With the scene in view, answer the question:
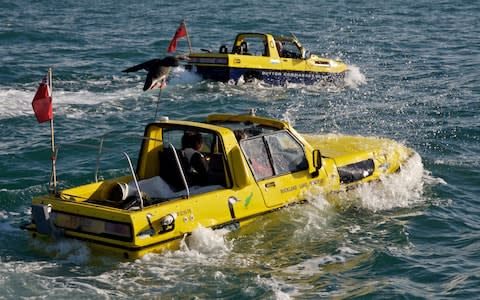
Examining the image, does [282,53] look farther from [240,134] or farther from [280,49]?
[240,134]

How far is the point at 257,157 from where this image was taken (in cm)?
1269

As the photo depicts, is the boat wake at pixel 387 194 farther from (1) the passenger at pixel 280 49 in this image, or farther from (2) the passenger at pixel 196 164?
(1) the passenger at pixel 280 49

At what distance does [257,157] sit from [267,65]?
12.1m

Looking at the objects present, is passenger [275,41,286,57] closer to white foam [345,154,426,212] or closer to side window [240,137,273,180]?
white foam [345,154,426,212]

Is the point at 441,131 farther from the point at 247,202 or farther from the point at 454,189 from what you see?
the point at 247,202

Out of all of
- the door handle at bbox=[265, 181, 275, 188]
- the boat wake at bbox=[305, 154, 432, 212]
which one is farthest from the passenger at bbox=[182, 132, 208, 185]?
the boat wake at bbox=[305, 154, 432, 212]

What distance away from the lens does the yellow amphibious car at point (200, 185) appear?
11227mm

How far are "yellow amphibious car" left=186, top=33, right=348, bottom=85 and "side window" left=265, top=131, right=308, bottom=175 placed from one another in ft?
35.2

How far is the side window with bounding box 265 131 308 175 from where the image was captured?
12.9 meters

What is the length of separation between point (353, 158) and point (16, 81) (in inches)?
539

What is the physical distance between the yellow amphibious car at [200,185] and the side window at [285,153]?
0.01 m

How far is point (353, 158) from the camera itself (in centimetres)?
1384

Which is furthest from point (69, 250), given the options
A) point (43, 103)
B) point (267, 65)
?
point (267, 65)

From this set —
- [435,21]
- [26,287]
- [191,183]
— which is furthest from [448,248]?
[435,21]
